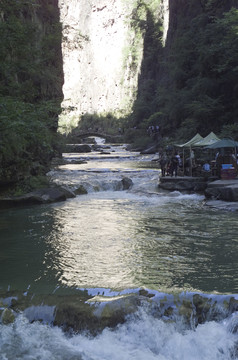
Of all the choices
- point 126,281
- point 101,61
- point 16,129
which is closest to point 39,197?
point 16,129

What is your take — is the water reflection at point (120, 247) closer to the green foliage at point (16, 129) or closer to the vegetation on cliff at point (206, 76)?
the green foliage at point (16, 129)

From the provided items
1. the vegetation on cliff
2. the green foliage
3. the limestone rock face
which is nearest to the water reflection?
the green foliage

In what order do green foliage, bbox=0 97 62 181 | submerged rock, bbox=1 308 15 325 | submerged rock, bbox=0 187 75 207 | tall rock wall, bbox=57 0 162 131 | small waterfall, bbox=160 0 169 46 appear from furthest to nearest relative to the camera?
tall rock wall, bbox=57 0 162 131, small waterfall, bbox=160 0 169 46, submerged rock, bbox=0 187 75 207, green foliage, bbox=0 97 62 181, submerged rock, bbox=1 308 15 325

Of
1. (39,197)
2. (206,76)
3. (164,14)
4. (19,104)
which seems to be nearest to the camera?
(19,104)

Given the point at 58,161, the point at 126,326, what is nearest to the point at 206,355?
the point at 126,326

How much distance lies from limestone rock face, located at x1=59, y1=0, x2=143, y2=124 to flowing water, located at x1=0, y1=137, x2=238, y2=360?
84.8 metres

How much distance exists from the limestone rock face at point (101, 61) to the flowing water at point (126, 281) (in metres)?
84.8

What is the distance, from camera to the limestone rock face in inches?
4065

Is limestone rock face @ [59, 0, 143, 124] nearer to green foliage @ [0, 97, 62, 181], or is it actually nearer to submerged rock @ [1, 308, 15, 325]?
green foliage @ [0, 97, 62, 181]

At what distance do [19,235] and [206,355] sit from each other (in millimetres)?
6784

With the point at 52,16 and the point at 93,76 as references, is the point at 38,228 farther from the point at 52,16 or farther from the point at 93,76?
the point at 93,76

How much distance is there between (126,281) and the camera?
23.0 ft

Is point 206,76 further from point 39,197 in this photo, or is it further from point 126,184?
point 39,197

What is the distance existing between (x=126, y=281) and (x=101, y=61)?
124290 mm
